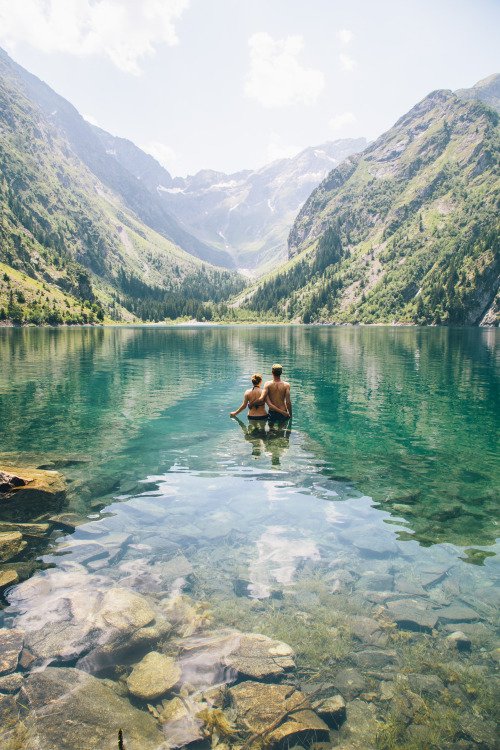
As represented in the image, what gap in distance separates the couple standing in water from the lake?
2880 mm

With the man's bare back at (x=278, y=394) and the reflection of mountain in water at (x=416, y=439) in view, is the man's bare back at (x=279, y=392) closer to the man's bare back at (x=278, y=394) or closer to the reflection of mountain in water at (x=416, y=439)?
the man's bare back at (x=278, y=394)

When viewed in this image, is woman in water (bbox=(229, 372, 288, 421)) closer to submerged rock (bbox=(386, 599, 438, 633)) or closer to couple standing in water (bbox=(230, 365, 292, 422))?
couple standing in water (bbox=(230, 365, 292, 422))

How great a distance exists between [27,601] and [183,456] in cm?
1347

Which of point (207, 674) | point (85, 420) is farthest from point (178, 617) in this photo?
point (85, 420)

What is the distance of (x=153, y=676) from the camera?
8992mm

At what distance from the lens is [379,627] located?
412 inches

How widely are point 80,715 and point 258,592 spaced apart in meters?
5.03

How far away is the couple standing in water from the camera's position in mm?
30203

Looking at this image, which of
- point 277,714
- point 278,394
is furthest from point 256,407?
point 277,714

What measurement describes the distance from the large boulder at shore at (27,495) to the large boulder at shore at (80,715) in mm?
8197

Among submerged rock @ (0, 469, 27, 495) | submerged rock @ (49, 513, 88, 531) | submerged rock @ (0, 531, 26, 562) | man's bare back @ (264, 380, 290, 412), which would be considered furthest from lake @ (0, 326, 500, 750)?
man's bare back @ (264, 380, 290, 412)

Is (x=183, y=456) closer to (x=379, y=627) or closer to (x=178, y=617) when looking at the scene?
(x=178, y=617)

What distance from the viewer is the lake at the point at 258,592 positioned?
26.7 ft

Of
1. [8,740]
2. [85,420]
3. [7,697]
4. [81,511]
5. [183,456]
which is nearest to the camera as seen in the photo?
[8,740]
